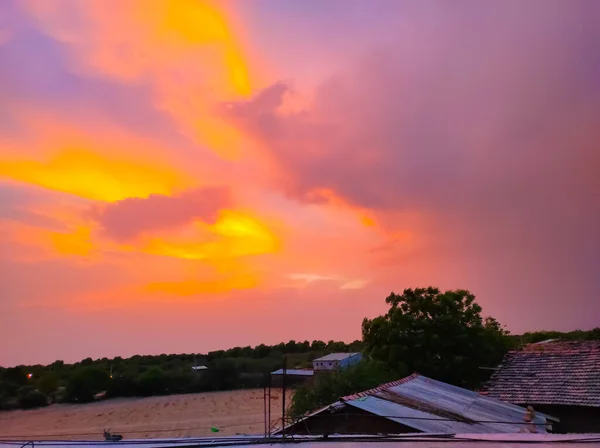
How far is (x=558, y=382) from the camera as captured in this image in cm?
1664

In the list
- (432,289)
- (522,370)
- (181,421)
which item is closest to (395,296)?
(432,289)

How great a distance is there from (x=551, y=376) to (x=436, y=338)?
5.72 meters

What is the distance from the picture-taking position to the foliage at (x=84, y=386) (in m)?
46.6

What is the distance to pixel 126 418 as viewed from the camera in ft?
119

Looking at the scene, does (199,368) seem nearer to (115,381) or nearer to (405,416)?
(115,381)

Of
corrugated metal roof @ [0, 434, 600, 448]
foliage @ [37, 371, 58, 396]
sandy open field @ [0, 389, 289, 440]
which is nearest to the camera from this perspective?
corrugated metal roof @ [0, 434, 600, 448]

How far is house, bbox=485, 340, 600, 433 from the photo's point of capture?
50.1ft

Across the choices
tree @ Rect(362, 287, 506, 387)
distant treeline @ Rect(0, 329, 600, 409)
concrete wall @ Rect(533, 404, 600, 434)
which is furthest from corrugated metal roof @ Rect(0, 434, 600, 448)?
distant treeline @ Rect(0, 329, 600, 409)

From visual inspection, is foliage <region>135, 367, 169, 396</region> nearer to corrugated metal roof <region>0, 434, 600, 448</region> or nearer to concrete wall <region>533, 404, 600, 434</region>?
concrete wall <region>533, 404, 600, 434</region>

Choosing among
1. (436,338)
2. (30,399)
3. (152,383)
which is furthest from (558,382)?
(30,399)

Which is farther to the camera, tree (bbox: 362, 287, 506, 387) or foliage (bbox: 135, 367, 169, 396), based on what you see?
foliage (bbox: 135, 367, 169, 396)

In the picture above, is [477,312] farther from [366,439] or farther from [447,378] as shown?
[366,439]

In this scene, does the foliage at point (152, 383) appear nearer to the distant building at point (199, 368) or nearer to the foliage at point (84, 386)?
the foliage at point (84, 386)

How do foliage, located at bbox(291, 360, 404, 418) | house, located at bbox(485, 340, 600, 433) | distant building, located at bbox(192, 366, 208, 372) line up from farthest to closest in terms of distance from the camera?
distant building, located at bbox(192, 366, 208, 372)
foliage, located at bbox(291, 360, 404, 418)
house, located at bbox(485, 340, 600, 433)
